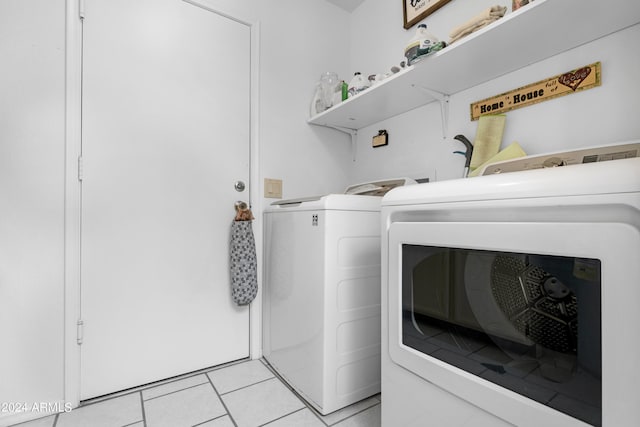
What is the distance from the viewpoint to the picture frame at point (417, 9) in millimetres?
1565

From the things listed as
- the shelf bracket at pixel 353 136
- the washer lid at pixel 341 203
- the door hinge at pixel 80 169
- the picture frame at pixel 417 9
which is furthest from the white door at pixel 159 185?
the picture frame at pixel 417 9

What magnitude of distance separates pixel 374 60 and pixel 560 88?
1175 mm

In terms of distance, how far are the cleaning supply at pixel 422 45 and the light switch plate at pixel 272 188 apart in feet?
3.32

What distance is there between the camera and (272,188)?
183 centimetres

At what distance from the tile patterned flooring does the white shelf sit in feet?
4.97

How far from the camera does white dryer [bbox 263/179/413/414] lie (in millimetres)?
1234

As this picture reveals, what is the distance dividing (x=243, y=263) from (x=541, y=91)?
1.60 meters

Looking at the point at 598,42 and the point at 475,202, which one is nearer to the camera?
the point at 475,202

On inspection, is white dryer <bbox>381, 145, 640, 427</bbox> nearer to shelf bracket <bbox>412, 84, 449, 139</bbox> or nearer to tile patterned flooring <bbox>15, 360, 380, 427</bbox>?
tile patterned flooring <bbox>15, 360, 380, 427</bbox>

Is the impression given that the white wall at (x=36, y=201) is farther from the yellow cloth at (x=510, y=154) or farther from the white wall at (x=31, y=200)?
the yellow cloth at (x=510, y=154)

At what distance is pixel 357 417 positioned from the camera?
1234 millimetres

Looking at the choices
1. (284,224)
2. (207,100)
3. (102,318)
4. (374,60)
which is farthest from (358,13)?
(102,318)

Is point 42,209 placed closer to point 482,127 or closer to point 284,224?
point 284,224

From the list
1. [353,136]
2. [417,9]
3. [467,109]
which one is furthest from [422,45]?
[353,136]
